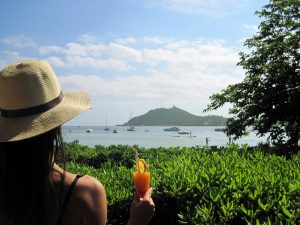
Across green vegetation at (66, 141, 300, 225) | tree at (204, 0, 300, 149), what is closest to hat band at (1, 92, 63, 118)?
green vegetation at (66, 141, 300, 225)

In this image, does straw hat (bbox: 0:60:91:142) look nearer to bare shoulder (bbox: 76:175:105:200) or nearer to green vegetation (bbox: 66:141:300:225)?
bare shoulder (bbox: 76:175:105:200)

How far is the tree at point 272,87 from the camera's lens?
615 inches

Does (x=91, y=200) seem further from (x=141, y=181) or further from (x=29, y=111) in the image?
(x=141, y=181)

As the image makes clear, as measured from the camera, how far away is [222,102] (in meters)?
17.0

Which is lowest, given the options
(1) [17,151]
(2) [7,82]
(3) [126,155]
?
(3) [126,155]

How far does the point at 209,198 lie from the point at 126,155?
7174 millimetres

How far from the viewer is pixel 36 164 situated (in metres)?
2.00

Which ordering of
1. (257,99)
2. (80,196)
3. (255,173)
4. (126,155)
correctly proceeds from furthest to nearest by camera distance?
(257,99) < (126,155) < (255,173) < (80,196)

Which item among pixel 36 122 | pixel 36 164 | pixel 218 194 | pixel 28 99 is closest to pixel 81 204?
pixel 36 164

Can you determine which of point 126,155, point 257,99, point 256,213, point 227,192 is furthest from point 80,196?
point 257,99

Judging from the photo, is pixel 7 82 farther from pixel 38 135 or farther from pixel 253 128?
pixel 253 128

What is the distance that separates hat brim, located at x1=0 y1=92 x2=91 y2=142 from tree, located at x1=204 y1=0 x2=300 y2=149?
1410 centimetres

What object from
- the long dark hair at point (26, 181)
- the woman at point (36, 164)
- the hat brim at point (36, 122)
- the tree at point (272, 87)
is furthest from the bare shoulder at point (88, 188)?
the tree at point (272, 87)

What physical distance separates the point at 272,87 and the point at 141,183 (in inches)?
543
